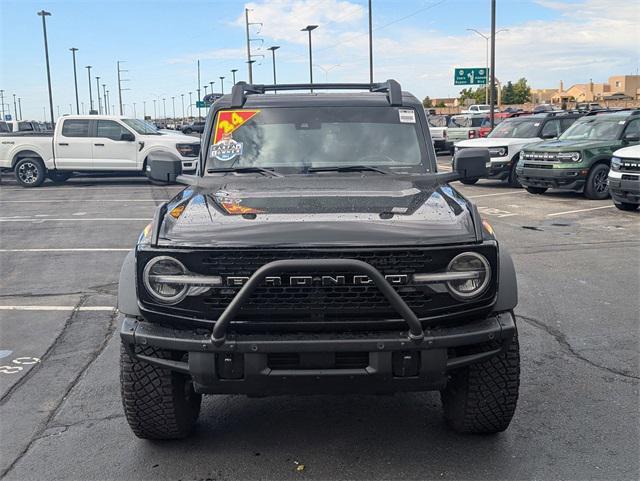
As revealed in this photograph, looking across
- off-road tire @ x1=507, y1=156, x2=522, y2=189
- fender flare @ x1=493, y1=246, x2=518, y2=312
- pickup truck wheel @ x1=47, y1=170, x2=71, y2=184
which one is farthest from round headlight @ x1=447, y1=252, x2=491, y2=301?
pickup truck wheel @ x1=47, y1=170, x2=71, y2=184

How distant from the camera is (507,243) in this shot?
10.0 meters

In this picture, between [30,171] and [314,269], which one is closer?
[314,269]

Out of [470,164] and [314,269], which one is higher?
[470,164]

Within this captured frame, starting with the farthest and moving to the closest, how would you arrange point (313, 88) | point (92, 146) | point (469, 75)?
point (469, 75), point (92, 146), point (313, 88)

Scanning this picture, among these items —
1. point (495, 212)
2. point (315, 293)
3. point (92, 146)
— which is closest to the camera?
point (315, 293)

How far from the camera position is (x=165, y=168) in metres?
4.70

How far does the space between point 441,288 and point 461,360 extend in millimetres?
352

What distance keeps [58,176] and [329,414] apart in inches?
721

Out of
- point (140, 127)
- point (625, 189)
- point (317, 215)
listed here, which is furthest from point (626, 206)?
point (140, 127)

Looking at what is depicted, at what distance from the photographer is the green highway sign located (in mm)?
54562

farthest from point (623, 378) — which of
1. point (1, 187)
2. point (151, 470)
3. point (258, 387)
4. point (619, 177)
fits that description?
point (1, 187)

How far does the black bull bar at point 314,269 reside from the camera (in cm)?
301

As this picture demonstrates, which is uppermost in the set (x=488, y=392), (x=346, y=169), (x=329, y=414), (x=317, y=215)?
(x=346, y=169)

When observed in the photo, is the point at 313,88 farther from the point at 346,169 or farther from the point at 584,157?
the point at 584,157
